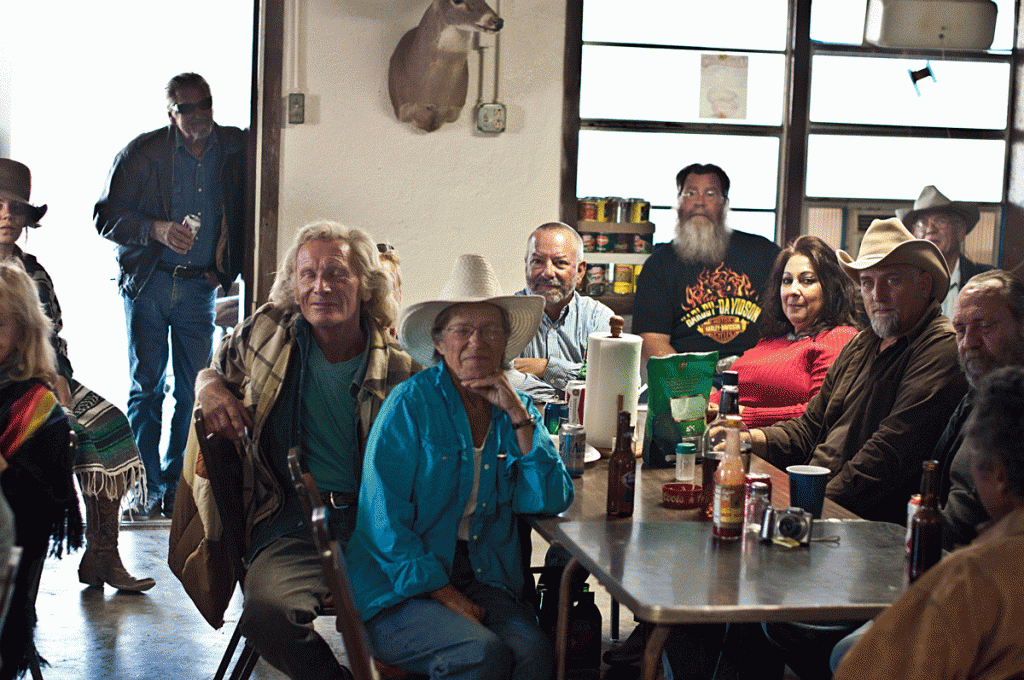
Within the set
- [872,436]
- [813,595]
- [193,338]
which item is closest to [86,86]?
[193,338]

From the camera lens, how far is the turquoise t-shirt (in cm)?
267

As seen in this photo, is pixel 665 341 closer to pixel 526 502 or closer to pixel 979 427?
pixel 526 502

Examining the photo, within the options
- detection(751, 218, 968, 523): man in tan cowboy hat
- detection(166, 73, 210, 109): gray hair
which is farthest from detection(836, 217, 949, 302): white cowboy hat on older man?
detection(166, 73, 210, 109): gray hair

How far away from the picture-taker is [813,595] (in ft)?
5.76

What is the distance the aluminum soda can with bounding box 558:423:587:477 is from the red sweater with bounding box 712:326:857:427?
3.82ft

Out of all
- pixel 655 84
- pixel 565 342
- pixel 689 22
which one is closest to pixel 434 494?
pixel 565 342

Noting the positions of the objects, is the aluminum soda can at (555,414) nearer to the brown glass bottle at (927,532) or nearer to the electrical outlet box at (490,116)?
the brown glass bottle at (927,532)

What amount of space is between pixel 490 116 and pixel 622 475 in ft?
10.2

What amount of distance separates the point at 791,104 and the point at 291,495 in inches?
147

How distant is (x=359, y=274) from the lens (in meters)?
2.80

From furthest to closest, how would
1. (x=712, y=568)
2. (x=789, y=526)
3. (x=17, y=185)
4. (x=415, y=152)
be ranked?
(x=415, y=152) < (x=17, y=185) < (x=789, y=526) < (x=712, y=568)

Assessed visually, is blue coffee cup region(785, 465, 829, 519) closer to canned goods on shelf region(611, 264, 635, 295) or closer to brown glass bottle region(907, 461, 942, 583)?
brown glass bottle region(907, 461, 942, 583)

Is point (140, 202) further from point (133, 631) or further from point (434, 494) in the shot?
point (434, 494)

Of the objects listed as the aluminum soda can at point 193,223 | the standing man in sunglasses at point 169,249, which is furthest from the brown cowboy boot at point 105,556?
the aluminum soda can at point 193,223
